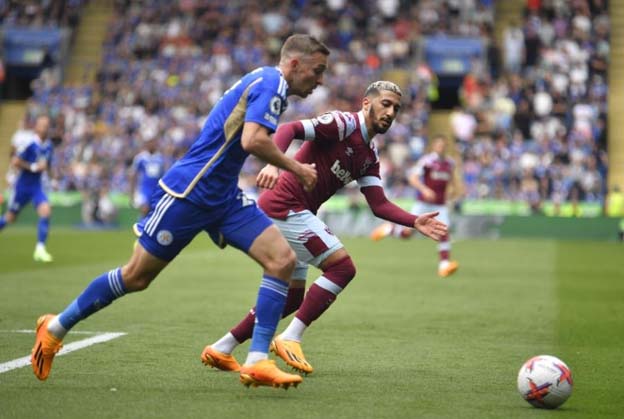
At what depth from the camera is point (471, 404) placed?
728cm

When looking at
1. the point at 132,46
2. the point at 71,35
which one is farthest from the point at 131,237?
the point at 71,35

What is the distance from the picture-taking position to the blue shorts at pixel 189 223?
291 inches

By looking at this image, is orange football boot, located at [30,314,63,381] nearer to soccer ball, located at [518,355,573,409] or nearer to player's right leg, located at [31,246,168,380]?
player's right leg, located at [31,246,168,380]

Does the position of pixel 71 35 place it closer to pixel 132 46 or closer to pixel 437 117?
pixel 132 46

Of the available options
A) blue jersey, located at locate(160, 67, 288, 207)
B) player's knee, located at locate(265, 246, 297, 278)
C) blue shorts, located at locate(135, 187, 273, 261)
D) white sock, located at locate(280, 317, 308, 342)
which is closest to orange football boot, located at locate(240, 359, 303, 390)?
player's knee, located at locate(265, 246, 297, 278)

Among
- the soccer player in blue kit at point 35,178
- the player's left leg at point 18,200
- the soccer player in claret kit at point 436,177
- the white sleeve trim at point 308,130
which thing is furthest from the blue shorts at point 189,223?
the soccer player in claret kit at point 436,177

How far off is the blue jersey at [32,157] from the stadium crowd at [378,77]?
47.3 ft

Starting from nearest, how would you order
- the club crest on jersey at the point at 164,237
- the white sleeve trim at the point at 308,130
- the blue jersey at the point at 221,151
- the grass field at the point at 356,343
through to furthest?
1. the grass field at the point at 356,343
2. the blue jersey at the point at 221,151
3. the club crest on jersey at the point at 164,237
4. the white sleeve trim at the point at 308,130

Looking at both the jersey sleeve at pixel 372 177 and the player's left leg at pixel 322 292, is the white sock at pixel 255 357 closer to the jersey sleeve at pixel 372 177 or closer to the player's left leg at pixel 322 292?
the player's left leg at pixel 322 292

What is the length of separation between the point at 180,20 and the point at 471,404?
3570 cm

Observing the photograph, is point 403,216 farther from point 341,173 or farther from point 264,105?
point 264,105

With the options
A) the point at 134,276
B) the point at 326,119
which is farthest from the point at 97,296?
the point at 326,119

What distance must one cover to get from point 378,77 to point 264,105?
31520 millimetres

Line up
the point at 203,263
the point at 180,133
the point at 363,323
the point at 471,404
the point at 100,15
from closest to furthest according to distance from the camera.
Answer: the point at 471,404 → the point at 363,323 → the point at 203,263 → the point at 180,133 → the point at 100,15
